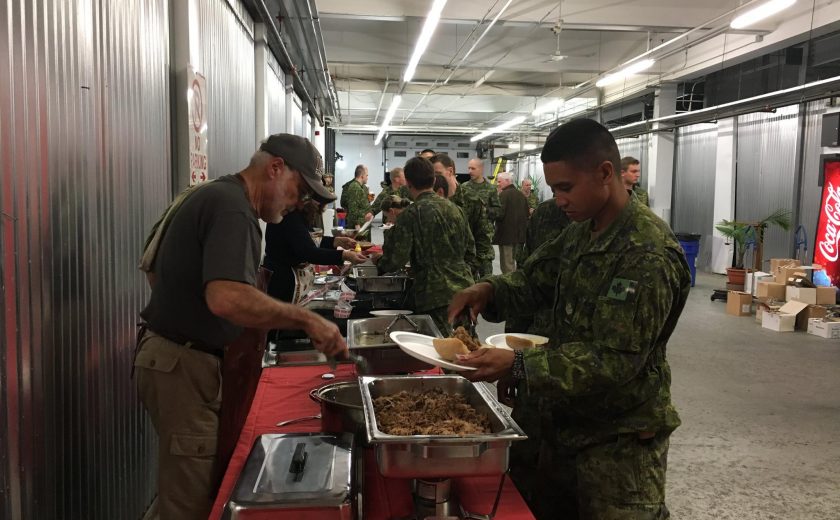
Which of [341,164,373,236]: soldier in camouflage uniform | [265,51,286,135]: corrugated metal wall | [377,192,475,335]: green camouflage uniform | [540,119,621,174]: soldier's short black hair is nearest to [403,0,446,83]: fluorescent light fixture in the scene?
[265,51,286,135]: corrugated metal wall

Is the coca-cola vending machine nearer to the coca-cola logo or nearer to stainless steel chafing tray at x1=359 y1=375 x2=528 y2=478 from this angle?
the coca-cola logo

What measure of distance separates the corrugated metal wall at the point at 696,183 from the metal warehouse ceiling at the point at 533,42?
132 centimetres

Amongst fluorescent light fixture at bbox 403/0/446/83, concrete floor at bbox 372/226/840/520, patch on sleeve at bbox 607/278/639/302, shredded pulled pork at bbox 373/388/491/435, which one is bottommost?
concrete floor at bbox 372/226/840/520

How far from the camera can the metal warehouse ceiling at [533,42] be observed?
8805 mm

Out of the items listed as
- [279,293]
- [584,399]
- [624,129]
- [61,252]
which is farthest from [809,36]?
[61,252]

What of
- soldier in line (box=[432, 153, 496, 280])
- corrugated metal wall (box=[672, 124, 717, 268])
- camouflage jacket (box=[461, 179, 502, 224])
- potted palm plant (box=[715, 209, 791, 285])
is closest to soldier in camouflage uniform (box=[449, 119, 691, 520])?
soldier in line (box=[432, 153, 496, 280])

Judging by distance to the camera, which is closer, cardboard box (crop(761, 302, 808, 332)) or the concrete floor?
the concrete floor

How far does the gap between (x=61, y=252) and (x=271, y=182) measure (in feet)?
2.22

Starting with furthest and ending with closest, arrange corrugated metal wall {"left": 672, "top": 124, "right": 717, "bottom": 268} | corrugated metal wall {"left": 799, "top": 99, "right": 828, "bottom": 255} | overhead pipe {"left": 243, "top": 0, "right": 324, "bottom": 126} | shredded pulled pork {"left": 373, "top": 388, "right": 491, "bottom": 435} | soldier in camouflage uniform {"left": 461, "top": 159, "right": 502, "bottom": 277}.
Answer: corrugated metal wall {"left": 672, "top": 124, "right": 717, "bottom": 268} < corrugated metal wall {"left": 799, "top": 99, "right": 828, "bottom": 255} < soldier in camouflage uniform {"left": 461, "top": 159, "right": 502, "bottom": 277} < overhead pipe {"left": 243, "top": 0, "right": 324, "bottom": 126} < shredded pulled pork {"left": 373, "top": 388, "right": 491, "bottom": 435}

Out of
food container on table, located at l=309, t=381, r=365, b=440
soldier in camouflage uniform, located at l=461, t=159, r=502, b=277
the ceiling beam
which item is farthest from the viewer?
the ceiling beam

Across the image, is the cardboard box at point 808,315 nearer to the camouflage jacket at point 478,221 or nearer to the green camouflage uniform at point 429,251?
the camouflage jacket at point 478,221

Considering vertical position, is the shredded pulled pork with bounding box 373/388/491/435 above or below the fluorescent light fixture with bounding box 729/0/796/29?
below

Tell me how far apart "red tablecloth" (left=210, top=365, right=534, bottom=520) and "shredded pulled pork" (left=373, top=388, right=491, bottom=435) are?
0.56 feet

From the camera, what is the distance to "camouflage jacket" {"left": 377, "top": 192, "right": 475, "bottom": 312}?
3.80 metres
